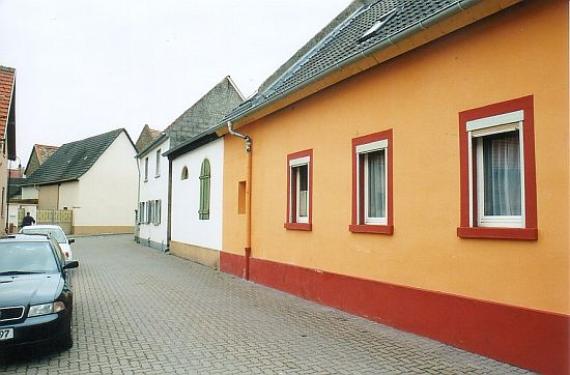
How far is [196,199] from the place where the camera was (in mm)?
17734

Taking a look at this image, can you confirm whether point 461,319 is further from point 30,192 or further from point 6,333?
point 30,192

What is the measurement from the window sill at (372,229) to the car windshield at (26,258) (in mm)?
4754

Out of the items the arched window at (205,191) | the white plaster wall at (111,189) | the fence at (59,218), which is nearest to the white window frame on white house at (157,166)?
the arched window at (205,191)

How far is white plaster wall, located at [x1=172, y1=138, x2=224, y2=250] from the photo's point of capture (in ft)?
50.4

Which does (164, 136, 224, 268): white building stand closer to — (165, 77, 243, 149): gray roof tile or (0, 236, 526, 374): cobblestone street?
(165, 77, 243, 149): gray roof tile

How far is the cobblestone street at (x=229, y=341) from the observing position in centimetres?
559

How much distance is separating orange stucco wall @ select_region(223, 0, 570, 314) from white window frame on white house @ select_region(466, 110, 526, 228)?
222mm

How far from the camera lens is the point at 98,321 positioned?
7.99m

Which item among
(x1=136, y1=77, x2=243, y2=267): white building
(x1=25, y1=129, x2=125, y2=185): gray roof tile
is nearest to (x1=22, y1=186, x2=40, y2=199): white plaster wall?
(x1=25, y1=129, x2=125, y2=185): gray roof tile

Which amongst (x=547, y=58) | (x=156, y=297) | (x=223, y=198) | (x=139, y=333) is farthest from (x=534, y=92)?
(x=223, y=198)

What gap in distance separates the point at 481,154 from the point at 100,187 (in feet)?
115

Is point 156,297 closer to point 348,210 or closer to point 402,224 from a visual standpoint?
point 348,210

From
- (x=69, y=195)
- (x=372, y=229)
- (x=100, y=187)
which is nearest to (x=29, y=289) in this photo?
(x=372, y=229)

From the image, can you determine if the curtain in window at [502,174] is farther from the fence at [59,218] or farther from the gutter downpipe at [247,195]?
the fence at [59,218]
